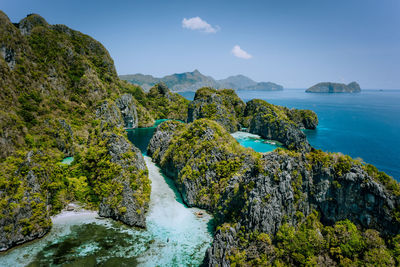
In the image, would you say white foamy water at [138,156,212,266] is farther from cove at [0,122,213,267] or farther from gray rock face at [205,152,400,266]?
gray rock face at [205,152,400,266]

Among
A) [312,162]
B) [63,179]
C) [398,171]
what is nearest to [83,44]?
[63,179]

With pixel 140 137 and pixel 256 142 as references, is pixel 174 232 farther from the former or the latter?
pixel 140 137

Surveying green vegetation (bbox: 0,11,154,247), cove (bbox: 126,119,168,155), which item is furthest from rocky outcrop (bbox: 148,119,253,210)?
cove (bbox: 126,119,168,155)

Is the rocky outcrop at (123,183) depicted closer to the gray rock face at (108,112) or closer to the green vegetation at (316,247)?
the green vegetation at (316,247)

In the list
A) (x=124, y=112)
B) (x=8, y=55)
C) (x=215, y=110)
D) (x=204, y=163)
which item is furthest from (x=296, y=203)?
(x=124, y=112)

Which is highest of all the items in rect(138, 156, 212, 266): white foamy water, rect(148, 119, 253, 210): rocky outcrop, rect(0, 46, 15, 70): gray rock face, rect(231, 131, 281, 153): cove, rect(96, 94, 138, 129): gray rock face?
rect(0, 46, 15, 70): gray rock face

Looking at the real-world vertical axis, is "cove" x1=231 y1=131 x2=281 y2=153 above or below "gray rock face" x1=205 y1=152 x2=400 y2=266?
below
